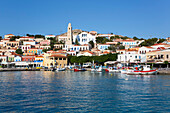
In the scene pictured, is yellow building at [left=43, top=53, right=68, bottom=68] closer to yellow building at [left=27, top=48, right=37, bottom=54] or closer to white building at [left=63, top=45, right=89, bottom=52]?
white building at [left=63, top=45, right=89, bottom=52]

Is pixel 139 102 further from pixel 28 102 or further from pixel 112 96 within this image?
pixel 28 102

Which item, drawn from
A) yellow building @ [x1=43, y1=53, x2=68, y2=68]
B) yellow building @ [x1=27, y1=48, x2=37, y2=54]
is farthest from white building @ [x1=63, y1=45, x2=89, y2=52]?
yellow building @ [x1=43, y1=53, x2=68, y2=68]

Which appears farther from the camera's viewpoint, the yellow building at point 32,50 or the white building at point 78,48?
the yellow building at point 32,50

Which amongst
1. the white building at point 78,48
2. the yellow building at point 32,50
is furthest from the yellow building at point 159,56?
the yellow building at point 32,50

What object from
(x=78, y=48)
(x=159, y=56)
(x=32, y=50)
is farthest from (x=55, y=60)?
(x=159, y=56)

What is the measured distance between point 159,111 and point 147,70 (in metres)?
32.9

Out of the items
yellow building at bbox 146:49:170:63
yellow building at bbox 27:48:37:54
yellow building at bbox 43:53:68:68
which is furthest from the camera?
yellow building at bbox 27:48:37:54

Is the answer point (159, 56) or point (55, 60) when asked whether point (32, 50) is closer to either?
point (55, 60)

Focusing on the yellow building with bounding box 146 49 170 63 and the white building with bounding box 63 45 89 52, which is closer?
the yellow building with bounding box 146 49 170 63

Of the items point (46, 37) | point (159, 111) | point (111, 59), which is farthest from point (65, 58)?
point (159, 111)

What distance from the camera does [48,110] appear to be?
60.6 ft

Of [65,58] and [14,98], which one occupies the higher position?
[65,58]

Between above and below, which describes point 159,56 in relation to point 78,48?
below

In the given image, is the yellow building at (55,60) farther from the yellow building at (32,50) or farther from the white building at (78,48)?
the yellow building at (32,50)
